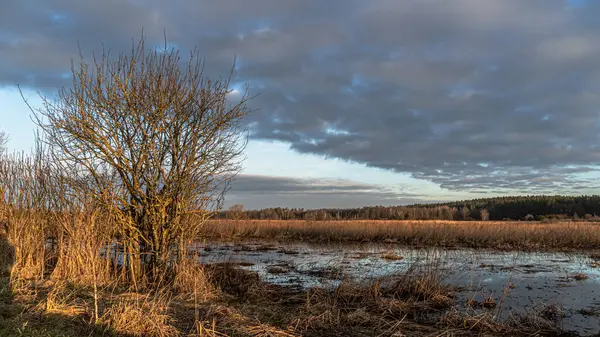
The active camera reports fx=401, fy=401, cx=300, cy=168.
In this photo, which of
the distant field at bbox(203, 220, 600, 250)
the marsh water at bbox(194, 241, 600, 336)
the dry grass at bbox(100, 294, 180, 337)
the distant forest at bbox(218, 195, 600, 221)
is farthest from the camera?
the distant forest at bbox(218, 195, 600, 221)

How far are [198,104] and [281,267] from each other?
Result: 7.62 meters

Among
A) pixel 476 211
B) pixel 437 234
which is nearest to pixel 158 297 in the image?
pixel 437 234

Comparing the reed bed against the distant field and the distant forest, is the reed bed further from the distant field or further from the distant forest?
the distant forest

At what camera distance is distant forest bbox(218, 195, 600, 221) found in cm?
5292

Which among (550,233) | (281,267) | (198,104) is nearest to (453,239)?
(550,233)

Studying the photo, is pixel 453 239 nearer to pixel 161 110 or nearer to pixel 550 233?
pixel 550 233

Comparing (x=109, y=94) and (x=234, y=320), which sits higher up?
(x=109, y=94)

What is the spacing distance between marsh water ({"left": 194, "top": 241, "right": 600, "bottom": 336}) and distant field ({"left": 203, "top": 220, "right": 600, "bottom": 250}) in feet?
11.9

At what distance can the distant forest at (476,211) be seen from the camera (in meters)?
52.9

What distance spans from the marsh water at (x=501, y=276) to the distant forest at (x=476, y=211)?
25.5 m

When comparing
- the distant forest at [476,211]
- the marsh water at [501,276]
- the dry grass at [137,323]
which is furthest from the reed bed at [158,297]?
the distant forest at [476,211]

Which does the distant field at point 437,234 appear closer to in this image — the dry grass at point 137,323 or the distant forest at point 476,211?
the distant forest at point 476,211

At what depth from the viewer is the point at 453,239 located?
82.9ft

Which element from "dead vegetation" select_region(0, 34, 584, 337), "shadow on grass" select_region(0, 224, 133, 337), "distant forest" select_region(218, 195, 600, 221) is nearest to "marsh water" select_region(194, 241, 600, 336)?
"dead vegetation" select_region(0, 34, 584, 337)
